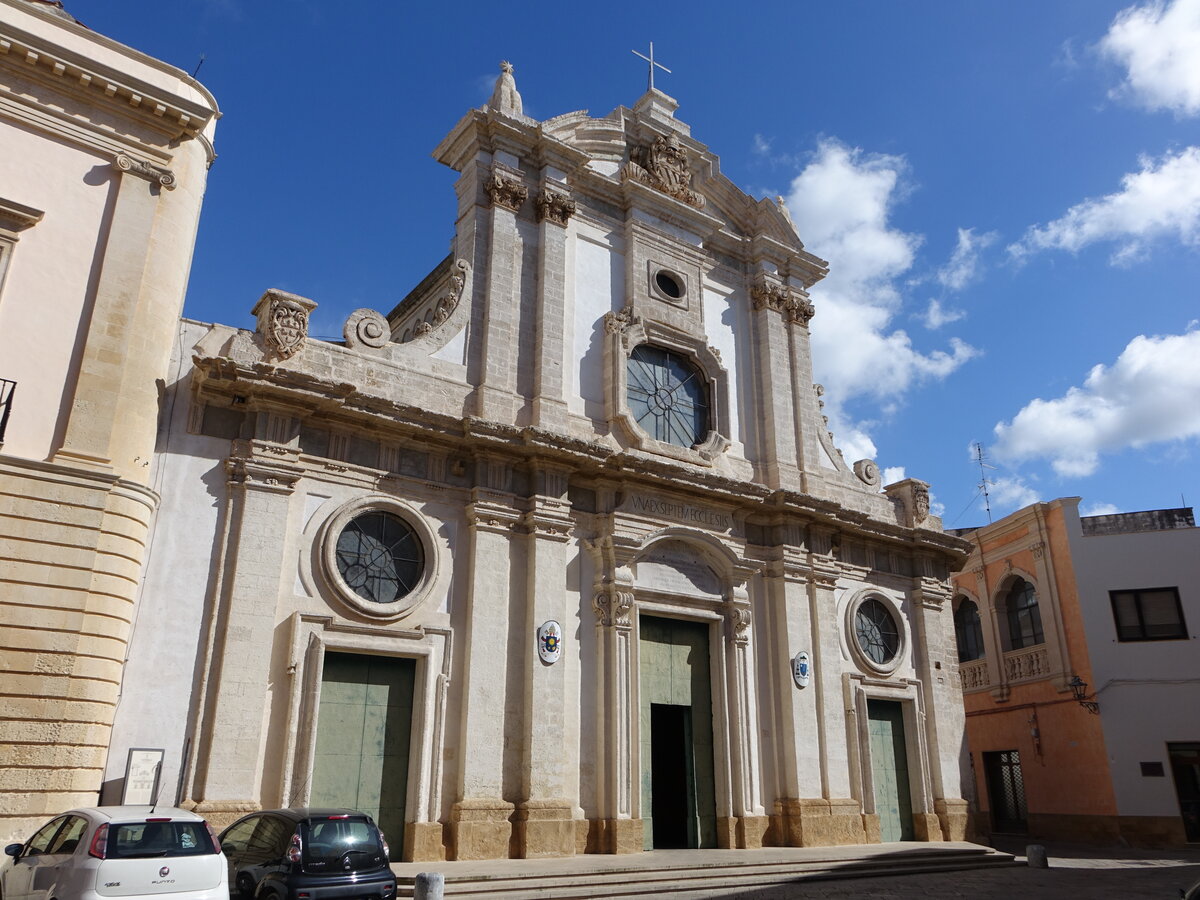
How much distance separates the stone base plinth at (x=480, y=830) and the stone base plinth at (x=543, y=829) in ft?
0.69

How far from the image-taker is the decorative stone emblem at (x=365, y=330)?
15.6 meters

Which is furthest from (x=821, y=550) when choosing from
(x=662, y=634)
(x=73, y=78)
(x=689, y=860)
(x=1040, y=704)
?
(x=73, y=78)

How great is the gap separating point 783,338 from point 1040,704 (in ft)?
39.4

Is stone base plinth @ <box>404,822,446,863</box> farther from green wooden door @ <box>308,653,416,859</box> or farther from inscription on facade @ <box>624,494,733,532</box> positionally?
inscription on facade @ <box>624,494,733,532</box>

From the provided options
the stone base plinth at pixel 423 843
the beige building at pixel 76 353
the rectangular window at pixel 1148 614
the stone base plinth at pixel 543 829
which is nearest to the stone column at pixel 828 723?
the stone base plinth at pixel 543 829

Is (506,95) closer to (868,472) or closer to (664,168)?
(664,168)

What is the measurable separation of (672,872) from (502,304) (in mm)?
9781

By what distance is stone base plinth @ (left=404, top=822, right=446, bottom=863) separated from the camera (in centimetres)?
1343

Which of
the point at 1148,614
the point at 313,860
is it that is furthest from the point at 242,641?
the point at 1148,614

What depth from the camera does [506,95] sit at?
18.5 metres

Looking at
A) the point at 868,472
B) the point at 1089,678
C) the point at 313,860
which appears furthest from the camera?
the point at 1089,678

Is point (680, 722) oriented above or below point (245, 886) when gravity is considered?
above

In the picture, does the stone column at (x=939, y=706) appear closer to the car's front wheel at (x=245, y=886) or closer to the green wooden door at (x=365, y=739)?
the green wooden door at (x=365, y=739)

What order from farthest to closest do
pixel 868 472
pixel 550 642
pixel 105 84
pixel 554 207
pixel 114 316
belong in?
pixel 868 472 < pixel 554 207 < pixel 550 642 < pixel 105 84 < pixel 114 316
